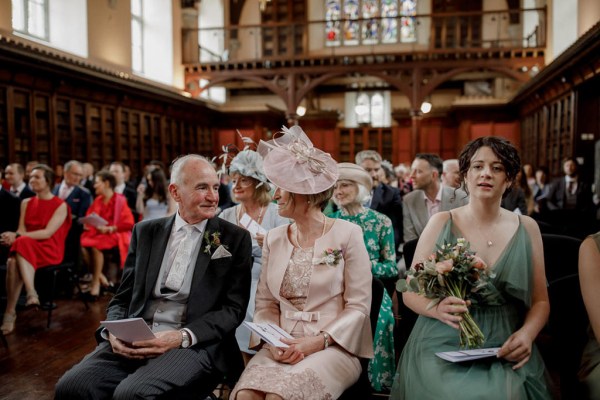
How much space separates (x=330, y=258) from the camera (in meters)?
2.44

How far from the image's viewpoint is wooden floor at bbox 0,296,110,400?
3.68m

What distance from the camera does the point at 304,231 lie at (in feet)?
8.55

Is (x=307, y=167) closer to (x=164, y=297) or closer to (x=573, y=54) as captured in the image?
(x=164, y=297)

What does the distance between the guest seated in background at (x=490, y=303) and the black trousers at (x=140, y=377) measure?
34.2 inches

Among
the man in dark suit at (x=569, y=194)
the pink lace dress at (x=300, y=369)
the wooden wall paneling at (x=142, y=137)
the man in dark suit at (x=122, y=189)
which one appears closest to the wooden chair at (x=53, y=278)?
the man in dark suit at (x=122, y=189)

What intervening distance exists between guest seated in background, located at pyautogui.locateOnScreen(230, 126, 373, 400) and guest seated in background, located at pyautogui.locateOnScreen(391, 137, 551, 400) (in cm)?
24

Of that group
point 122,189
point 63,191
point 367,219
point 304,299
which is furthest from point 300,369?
point 122,189

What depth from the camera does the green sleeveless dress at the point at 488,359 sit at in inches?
79.7

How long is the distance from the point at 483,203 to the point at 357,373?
0.94m

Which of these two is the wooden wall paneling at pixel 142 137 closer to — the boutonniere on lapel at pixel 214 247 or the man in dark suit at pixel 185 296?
the man in dark suit at pixel 185 296

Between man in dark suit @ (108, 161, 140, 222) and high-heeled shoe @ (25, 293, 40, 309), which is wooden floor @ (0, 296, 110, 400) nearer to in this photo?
high-heeled shoe @ (25, 293, 40, 309)

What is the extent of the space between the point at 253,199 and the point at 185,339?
143 centimetres

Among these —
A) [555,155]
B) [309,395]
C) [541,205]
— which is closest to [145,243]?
[309,395]

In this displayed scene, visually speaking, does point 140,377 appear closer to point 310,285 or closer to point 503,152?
point 310,285
